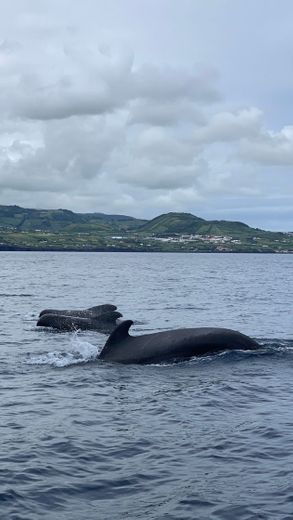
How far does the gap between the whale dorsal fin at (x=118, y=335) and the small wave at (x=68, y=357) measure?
96 centimetres

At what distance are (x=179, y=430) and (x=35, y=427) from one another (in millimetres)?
3354

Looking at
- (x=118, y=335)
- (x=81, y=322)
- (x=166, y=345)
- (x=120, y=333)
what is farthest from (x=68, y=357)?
(x=81, y=322)

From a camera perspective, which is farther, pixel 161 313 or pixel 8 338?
pixel 161 313

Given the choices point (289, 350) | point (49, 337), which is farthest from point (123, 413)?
point (49, 337)

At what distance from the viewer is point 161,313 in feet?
154

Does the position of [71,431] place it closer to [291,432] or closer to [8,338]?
[291,432]

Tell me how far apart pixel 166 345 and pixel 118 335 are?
1.65 meters

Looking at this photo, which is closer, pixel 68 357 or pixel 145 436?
pixel 145 436

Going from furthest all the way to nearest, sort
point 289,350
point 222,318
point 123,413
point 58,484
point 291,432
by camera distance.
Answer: point 222,318 < point 289,350 < point 123,413 < point 291,432 < point 58,484

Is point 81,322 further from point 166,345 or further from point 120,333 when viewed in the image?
point 166,345

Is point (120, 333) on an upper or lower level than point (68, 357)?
upper

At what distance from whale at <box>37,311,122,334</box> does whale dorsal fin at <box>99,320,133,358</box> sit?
10.5 m

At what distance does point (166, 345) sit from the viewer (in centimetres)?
2262

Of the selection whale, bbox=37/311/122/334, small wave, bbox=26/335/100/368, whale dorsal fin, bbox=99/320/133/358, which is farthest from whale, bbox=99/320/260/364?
whale, bbox=37/311/122/334
